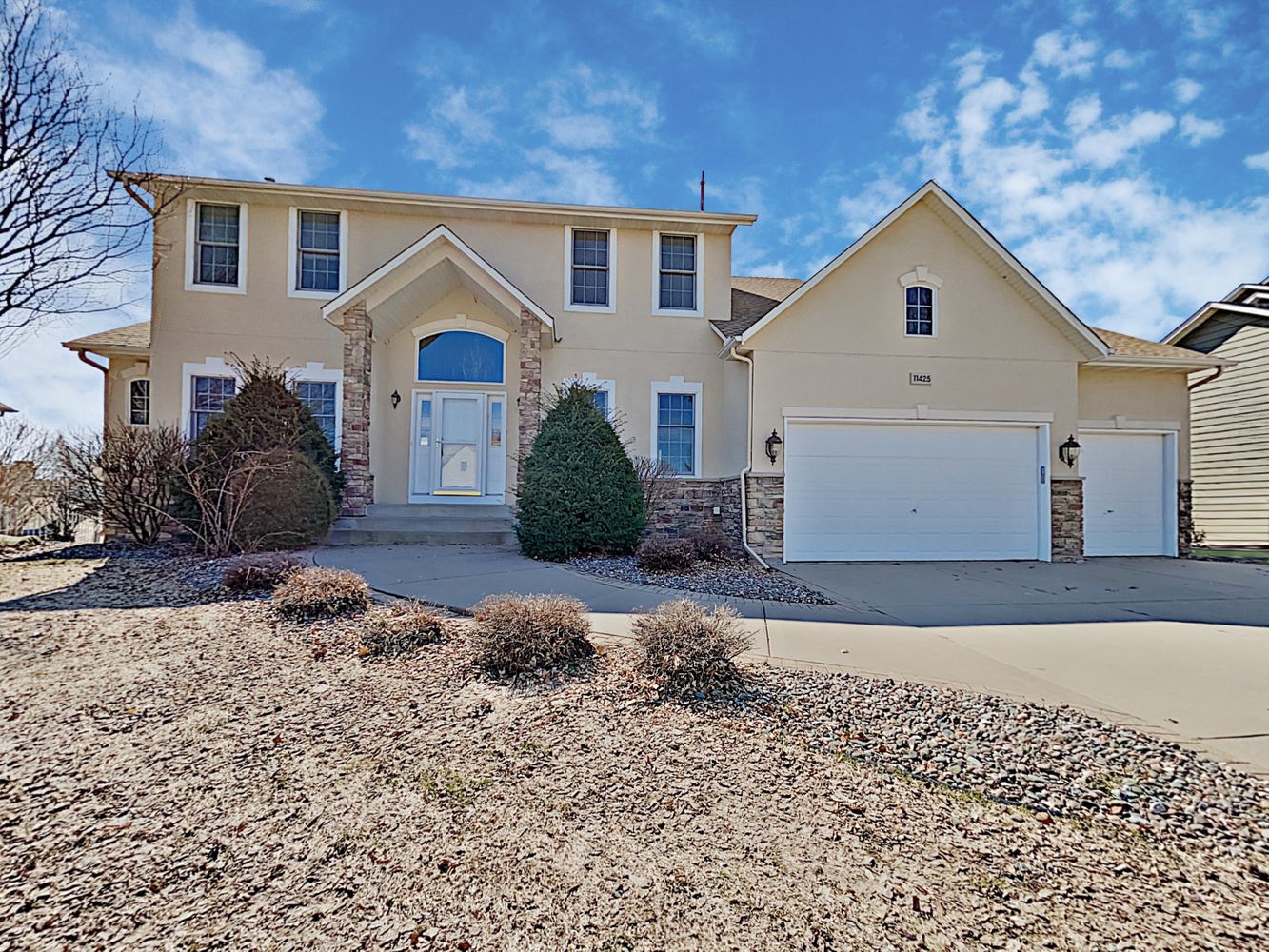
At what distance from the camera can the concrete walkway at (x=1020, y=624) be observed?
13.2ft

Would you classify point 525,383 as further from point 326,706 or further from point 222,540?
point 326,706

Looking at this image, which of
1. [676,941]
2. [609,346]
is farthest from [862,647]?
[609,346]

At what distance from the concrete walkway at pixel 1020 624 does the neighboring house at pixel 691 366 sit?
159cm

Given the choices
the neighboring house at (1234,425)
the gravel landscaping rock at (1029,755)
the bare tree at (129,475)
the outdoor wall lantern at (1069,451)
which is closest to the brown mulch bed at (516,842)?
the gravel landscaping rock at (1029,755)

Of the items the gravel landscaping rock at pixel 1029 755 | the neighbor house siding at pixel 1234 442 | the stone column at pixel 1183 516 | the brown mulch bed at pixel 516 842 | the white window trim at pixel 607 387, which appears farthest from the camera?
the neighbor house siding at pixel 1234 442

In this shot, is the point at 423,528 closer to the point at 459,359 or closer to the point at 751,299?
the point at 459,359

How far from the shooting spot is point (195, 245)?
11891mm

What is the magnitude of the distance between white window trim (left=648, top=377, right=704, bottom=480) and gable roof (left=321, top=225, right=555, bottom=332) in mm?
Answer: 2588

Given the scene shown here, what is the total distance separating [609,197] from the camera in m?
12.8

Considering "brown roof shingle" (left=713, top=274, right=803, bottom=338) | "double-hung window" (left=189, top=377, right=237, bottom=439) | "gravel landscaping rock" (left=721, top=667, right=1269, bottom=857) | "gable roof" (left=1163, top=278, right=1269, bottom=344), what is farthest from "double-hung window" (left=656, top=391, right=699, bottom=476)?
"gable roof" (left=1163, top=278, right=1269, bottom=344)

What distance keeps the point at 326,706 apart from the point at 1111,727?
14.5 ft

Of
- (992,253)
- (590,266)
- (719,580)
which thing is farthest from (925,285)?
(719,580)

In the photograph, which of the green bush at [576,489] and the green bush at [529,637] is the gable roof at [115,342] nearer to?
the green bush at [576,489]

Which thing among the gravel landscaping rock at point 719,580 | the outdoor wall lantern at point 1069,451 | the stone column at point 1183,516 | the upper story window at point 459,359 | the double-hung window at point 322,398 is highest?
the upper story window at point 459,359
